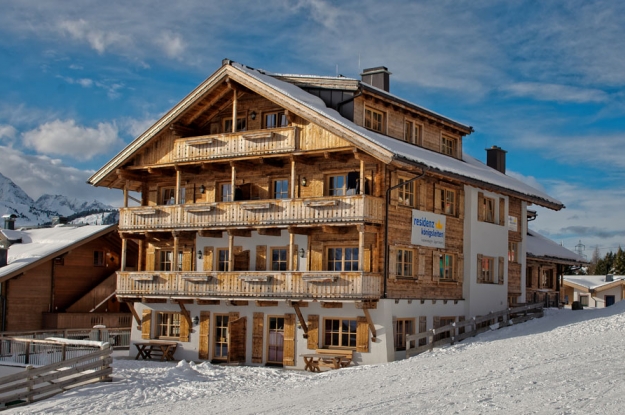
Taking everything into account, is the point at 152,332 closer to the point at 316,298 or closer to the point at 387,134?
the point at 316,298

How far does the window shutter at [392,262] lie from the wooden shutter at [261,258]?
17.8 feet

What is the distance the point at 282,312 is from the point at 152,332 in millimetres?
7180

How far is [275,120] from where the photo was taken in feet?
111

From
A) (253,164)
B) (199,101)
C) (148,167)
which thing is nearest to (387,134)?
(253,164)

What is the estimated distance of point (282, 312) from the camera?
105ft

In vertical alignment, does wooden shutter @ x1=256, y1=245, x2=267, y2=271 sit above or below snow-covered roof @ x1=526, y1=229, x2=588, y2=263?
below

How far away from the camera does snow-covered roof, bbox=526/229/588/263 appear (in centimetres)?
4366

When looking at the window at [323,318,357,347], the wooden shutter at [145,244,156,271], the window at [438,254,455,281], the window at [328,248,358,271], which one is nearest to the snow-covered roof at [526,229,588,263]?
the window at [438,254,455,281]

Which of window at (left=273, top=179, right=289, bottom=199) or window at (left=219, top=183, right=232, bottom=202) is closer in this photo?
window at (left=273, top=179, right=289, bottom=199)

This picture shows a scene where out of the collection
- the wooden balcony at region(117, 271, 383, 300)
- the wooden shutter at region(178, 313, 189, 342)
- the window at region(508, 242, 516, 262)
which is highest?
the window at region(508, 242, 516, 262)

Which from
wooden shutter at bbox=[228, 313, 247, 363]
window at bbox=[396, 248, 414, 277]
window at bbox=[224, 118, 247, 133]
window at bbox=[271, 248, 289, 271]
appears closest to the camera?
window at bbox=[396, 248, 414, 277]

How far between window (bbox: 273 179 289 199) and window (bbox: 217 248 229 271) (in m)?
3.31

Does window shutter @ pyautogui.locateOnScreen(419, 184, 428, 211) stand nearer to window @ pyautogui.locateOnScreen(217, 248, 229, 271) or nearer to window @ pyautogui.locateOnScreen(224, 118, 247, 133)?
window @ pyautogui.locateOnScreen(224, 118, 247, 133)

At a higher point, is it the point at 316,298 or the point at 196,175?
the point at 196,175
